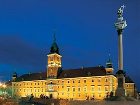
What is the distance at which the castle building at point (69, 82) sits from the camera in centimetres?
10913

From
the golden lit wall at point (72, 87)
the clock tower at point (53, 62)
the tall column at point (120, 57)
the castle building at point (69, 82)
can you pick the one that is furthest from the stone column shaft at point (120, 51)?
the clock tower at point (53, 62)

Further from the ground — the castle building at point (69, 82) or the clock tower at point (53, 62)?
the clock tower at point (53, 62)

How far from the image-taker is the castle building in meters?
109

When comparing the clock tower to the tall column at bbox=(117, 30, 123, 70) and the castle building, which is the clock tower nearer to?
the castle building

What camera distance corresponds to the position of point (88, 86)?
370ft

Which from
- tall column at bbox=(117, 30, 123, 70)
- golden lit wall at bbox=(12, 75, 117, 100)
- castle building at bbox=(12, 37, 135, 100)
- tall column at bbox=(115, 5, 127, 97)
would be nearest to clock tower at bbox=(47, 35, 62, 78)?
castle building at bbox=(12, 37, 135, 100)

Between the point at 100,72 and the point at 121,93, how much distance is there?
35.3 m

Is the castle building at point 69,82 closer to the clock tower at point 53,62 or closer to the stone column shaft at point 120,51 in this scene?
the clock tower at point 53,62

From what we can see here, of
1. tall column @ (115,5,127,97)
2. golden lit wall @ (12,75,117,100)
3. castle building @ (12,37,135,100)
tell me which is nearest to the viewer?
tall column @ (115,5,127,97)

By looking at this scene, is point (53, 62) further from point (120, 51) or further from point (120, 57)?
point (120, 57)

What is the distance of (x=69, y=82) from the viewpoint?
118m

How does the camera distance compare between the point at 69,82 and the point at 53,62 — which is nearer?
the point at 69,82

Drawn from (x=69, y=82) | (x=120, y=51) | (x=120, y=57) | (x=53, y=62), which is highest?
(x=53, y=62)

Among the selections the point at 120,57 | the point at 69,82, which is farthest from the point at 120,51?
the point at 69,82
